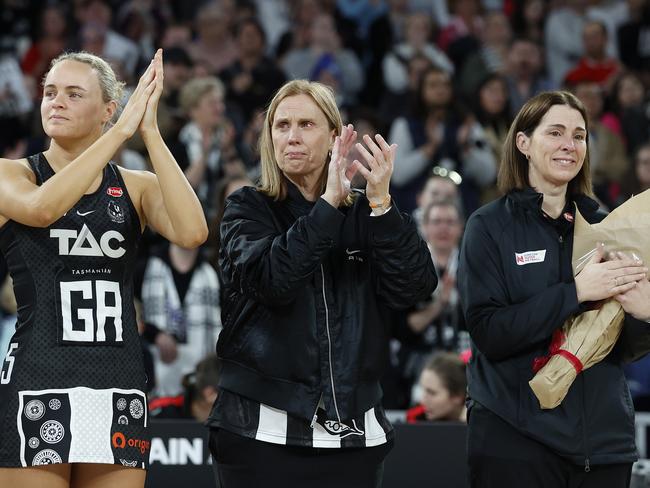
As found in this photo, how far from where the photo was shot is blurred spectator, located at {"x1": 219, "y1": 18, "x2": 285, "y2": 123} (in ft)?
32.5

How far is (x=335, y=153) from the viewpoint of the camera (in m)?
3.82

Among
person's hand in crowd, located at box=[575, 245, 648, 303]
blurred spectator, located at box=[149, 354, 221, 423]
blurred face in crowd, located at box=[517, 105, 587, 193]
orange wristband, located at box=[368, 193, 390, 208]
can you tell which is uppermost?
blurred face in crowd, located at box=[517, 105, 587, 193]

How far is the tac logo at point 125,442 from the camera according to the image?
12.1 feet

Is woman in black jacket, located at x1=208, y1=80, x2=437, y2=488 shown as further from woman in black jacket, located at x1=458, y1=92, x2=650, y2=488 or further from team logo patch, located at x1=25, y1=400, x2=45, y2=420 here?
team logo patch, located at x1=25, y1=400, x2=45, y2=420

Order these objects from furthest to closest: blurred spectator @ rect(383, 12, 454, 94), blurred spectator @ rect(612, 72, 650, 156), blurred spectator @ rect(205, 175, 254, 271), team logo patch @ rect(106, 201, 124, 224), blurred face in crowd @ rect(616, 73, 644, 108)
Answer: blurred spectator @ rect(383, 12, 454, 94), blurred face in crowd @ rect(616, 73, 644, 108), blurred spectator @ rect(612, 72, 650, 156), blurred spectator @ rect(205, 175, 254, 271), team logo patch @ rect(106, 201, 124, 224)

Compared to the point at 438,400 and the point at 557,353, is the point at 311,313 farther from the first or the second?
the point at 438,400

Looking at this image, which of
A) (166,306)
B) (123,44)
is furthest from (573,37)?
(166,306)

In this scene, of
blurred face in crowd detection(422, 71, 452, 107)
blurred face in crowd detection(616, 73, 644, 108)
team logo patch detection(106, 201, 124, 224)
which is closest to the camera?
team logo patch detection(106, 201, 124, 224)

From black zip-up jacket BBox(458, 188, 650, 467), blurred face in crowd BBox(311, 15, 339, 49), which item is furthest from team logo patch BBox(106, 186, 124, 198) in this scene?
blurred face in crowd BBox(311, 15, 339, 49)

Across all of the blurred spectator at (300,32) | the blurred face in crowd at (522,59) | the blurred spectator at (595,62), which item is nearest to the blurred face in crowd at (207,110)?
the blurred spectator at (300,32)

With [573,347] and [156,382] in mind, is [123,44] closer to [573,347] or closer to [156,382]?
[156,382]

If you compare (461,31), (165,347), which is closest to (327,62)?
(461,31)

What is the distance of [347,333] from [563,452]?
83 cm

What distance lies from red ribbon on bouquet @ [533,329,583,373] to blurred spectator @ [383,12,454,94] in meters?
6.42
